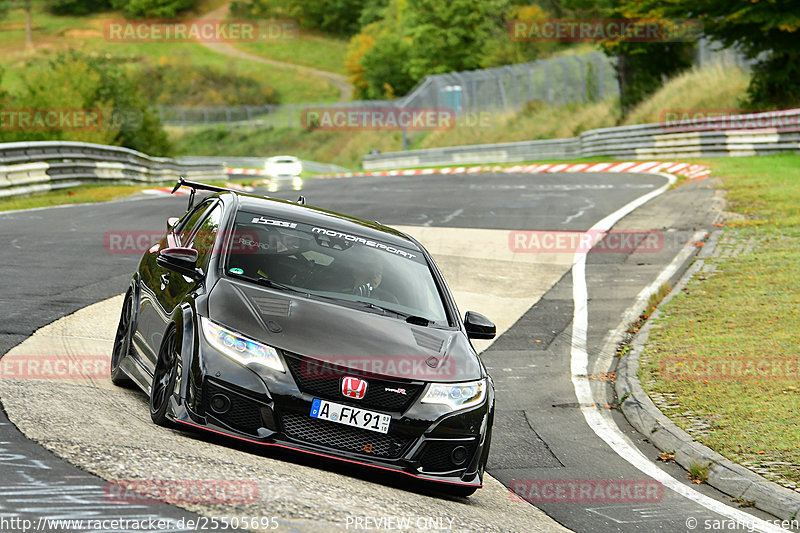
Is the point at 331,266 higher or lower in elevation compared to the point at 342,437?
higher

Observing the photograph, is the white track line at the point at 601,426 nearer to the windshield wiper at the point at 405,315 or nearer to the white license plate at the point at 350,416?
the windshield wiper at the point at 405,315

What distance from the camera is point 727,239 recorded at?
16.9 metres

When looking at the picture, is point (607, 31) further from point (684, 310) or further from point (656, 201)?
point (684, 310)

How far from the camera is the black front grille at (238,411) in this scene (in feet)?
19.6

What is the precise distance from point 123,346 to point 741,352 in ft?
20.1

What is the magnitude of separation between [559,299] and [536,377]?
3557 mm

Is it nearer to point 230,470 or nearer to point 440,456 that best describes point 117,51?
point 440,456

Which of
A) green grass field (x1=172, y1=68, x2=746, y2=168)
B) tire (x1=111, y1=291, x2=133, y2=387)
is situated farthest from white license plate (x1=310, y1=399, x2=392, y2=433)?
green grass field (x1=172, y1=68, x2=746, y2=168)

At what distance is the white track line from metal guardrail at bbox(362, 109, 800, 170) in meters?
16.4

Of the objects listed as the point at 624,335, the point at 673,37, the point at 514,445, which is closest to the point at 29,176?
the point at 624,335

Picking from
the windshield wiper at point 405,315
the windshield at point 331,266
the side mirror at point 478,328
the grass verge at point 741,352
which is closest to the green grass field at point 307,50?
the grass verge at point 741,352

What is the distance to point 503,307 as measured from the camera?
13.5 metres

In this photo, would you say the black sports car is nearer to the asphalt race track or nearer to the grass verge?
the asphalt race track

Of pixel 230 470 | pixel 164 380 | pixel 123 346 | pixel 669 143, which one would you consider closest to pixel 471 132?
pixel 669 143
